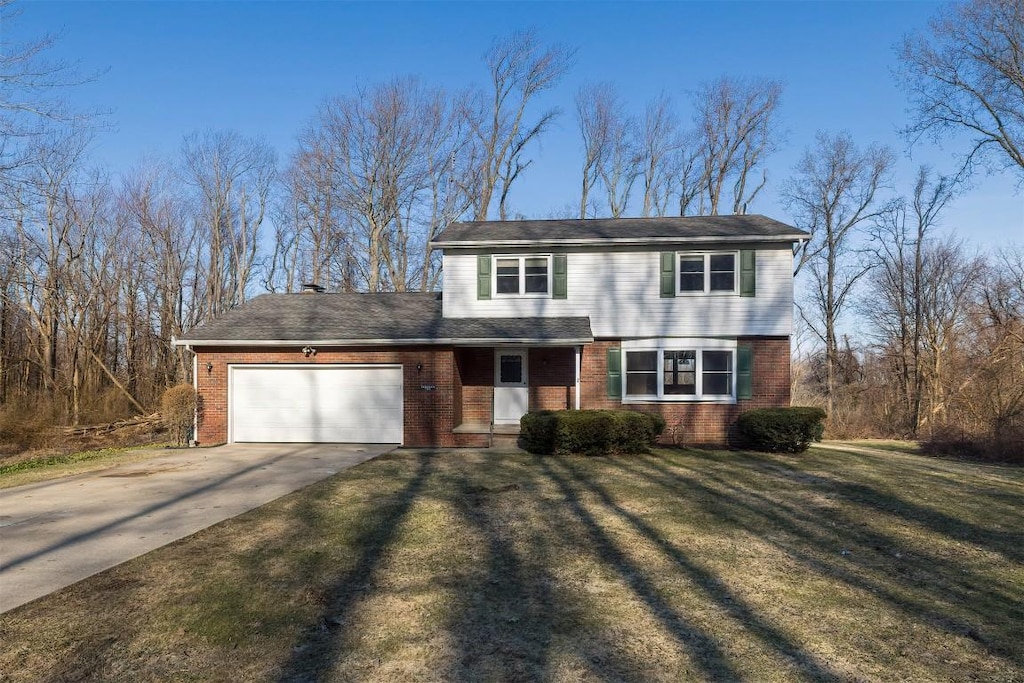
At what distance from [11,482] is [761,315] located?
49.3 ft

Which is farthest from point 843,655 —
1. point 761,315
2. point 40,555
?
point 761,315

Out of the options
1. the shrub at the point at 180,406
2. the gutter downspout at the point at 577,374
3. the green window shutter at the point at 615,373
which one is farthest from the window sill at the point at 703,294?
the shrub at the point at 180,406

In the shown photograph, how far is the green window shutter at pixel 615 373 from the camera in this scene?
48.8 feet

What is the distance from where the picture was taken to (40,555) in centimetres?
578

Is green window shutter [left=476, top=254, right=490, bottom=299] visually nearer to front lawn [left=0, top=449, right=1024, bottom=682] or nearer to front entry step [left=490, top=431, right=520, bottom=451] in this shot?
front entry step [left=490, top=431, right=520, bottom=451]

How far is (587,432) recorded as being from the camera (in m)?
12.5

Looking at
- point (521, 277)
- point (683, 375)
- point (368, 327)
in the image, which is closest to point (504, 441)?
point (521, 277)

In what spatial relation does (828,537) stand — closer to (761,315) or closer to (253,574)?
(253,574)

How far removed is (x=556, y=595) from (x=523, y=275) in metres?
11.1

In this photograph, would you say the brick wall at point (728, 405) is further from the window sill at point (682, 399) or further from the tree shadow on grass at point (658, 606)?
the tree shadow on grass at point (658, 606)

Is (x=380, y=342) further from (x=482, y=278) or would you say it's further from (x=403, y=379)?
(x=482, y=278)

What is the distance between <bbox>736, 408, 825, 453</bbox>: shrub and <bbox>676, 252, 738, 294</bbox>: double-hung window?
122 inches

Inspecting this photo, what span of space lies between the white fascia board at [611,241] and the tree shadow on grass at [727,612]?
27.6ft

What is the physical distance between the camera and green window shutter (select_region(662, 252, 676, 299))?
49.1ft
